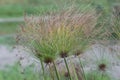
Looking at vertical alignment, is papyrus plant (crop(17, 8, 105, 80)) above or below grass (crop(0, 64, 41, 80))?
above

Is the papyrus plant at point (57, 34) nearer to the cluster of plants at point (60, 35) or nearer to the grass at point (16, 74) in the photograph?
the cluster of plants at point (60, 35)

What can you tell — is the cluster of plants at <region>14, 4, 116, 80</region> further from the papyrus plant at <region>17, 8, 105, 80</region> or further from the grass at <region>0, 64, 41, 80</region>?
the grass at <region>0, 64, 41, 80</region>

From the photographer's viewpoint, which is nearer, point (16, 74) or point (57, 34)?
point (57, 34)

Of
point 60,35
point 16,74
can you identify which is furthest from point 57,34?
point 16,74

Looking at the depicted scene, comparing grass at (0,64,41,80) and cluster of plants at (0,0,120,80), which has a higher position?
cluster of plants at (0,0,120,80)

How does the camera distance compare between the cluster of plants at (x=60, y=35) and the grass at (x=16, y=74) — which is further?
the grass at (x=16, y=74)

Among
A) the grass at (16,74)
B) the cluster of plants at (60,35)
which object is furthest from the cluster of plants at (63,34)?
the grass at (16,74)

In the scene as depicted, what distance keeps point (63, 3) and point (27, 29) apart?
1.18 feet

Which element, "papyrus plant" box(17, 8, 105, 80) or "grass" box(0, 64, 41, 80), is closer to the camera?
"papyrus plant" box(17, 8, 105, 80)

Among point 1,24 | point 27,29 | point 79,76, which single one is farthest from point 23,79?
point 1,24

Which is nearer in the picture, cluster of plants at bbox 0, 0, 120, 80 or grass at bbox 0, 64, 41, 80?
cluster of plants at bbox 0, 0, 120, 80

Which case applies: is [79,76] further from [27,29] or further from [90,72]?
[27,29]

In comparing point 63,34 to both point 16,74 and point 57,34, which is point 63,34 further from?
point 16,74

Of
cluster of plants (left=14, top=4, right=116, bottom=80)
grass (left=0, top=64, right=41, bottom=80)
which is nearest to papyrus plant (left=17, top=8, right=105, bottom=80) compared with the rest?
cluster of plants (left=14, top=4, right=116, bottom=80)
